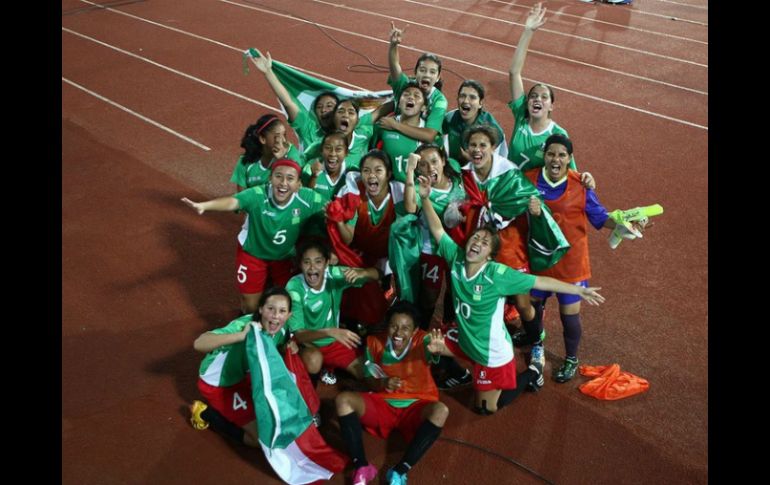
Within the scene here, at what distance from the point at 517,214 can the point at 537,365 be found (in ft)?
3.86

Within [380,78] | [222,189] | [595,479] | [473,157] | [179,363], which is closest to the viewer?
[595,479]

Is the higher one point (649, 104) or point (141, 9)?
point (649, 104)

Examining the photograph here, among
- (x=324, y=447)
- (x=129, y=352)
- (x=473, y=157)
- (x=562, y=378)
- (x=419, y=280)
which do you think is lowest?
(x=129, y=352)

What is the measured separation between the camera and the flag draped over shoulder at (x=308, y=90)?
6.76m

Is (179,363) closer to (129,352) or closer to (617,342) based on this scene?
(129,352)

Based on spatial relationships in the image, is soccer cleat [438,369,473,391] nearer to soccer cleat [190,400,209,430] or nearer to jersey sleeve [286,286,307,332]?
jersey sleeve [286,286,307,332]

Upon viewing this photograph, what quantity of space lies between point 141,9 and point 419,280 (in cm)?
1295

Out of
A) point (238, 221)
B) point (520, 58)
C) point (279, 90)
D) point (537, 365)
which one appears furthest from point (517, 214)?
point (238, 221)

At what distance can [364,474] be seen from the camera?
4.39 meters

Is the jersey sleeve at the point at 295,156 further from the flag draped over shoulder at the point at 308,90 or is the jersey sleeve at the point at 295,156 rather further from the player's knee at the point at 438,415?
the player's knee at the point at 438,415

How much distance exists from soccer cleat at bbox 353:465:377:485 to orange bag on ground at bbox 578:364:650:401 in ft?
5.72

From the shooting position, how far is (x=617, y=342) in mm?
5672

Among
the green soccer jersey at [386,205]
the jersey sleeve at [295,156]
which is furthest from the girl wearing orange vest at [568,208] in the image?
the jersey sleeve at [295,156]

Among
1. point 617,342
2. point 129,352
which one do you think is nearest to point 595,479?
point 617,342
